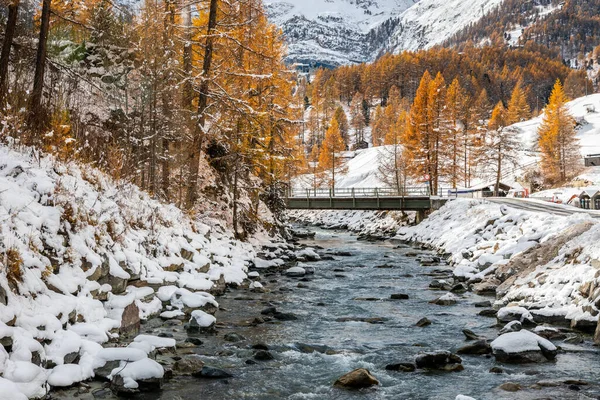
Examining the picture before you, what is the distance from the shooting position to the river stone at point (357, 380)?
24.5 ft

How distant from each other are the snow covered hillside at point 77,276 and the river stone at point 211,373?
832 millimetres

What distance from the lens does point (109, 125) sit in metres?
17.3

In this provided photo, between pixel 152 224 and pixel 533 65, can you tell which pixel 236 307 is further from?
pixel 533 65

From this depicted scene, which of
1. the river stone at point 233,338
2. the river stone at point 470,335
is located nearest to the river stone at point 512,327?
the river stone at point 470,335

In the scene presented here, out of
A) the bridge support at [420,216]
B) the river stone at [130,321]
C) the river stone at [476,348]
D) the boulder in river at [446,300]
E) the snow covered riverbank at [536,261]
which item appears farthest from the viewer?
the bridge support at [420,216]

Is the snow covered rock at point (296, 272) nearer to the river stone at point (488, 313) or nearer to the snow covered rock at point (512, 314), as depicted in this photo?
the river stone at point (488, 313)

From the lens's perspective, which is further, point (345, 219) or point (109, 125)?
point (345, 219)

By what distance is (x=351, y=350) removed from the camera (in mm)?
9289

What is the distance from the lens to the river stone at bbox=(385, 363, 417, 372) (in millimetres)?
8242

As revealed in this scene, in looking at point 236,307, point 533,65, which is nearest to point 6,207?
point 236,307

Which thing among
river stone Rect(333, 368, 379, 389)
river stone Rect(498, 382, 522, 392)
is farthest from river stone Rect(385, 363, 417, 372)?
river stone Rect(498, 382, 522, 392)

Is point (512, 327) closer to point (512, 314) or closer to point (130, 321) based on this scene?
point (512, 314)

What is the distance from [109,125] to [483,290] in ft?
43.2

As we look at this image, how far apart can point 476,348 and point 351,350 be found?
2.24 metres
